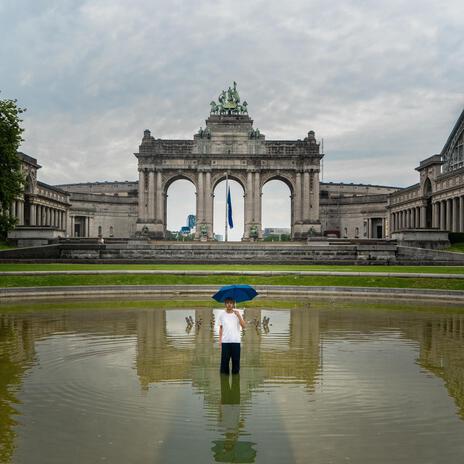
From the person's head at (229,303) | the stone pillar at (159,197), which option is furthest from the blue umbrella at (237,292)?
the stone pillar at (159,197)

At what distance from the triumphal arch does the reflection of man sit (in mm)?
83380

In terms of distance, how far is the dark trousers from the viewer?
498 inches

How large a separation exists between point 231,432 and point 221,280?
87.0 feet

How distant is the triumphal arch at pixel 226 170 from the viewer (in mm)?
95500

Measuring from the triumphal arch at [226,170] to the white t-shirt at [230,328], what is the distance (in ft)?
270

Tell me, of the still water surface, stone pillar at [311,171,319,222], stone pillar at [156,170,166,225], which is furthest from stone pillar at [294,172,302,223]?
the still water surface

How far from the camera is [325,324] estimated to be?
21078mm

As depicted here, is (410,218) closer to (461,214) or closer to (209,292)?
(461,214)

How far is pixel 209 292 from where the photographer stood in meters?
32.9

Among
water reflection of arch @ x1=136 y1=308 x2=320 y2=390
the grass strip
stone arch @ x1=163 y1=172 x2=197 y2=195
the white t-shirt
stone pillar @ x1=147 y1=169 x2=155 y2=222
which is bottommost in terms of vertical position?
the grass strip

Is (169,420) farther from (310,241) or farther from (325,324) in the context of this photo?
(310,241)

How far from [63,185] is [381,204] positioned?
225 feet

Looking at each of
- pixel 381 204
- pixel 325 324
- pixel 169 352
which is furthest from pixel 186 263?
pixel 381 204

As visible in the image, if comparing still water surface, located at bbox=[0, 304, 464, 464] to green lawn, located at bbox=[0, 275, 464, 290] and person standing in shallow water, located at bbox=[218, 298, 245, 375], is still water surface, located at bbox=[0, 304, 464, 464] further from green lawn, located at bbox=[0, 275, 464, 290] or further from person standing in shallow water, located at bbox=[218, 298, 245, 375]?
green lawn, located at bbox=[0, 275, 464, 290]
